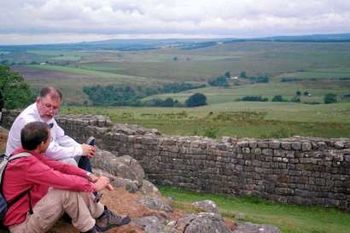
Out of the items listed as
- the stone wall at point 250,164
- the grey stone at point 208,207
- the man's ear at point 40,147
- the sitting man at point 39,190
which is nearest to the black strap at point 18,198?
the sitting man at point 39,190

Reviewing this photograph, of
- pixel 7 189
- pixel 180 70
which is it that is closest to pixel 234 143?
pixel 7 189

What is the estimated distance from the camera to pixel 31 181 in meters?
7.85

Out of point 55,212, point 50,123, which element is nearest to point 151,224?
point 55,212

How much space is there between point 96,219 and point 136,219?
1.43 m

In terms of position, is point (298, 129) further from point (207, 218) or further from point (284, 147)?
point (207, 218)

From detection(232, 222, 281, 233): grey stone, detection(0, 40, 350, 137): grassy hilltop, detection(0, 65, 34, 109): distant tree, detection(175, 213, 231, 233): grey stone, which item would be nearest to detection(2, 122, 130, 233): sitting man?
detection(175, 213, 231, 233): grey stone

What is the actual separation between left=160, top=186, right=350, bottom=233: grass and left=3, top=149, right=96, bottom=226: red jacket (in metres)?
5.24

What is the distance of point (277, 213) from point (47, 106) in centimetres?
964

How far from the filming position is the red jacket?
7754 millimetres

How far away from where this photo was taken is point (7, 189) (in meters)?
7.95

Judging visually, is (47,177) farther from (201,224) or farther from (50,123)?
(201,224)

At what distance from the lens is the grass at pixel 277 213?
14.1m

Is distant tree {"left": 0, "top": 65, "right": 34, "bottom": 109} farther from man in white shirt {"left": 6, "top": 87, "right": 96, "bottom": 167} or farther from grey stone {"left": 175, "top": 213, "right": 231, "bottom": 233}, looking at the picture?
grey stone {"left": 175, "top": 213, "right": 231, "bottom": 233}

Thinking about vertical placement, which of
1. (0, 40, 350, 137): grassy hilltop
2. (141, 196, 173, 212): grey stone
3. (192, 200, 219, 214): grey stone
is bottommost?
(0, 40, 350, 137): grassy hilltop
